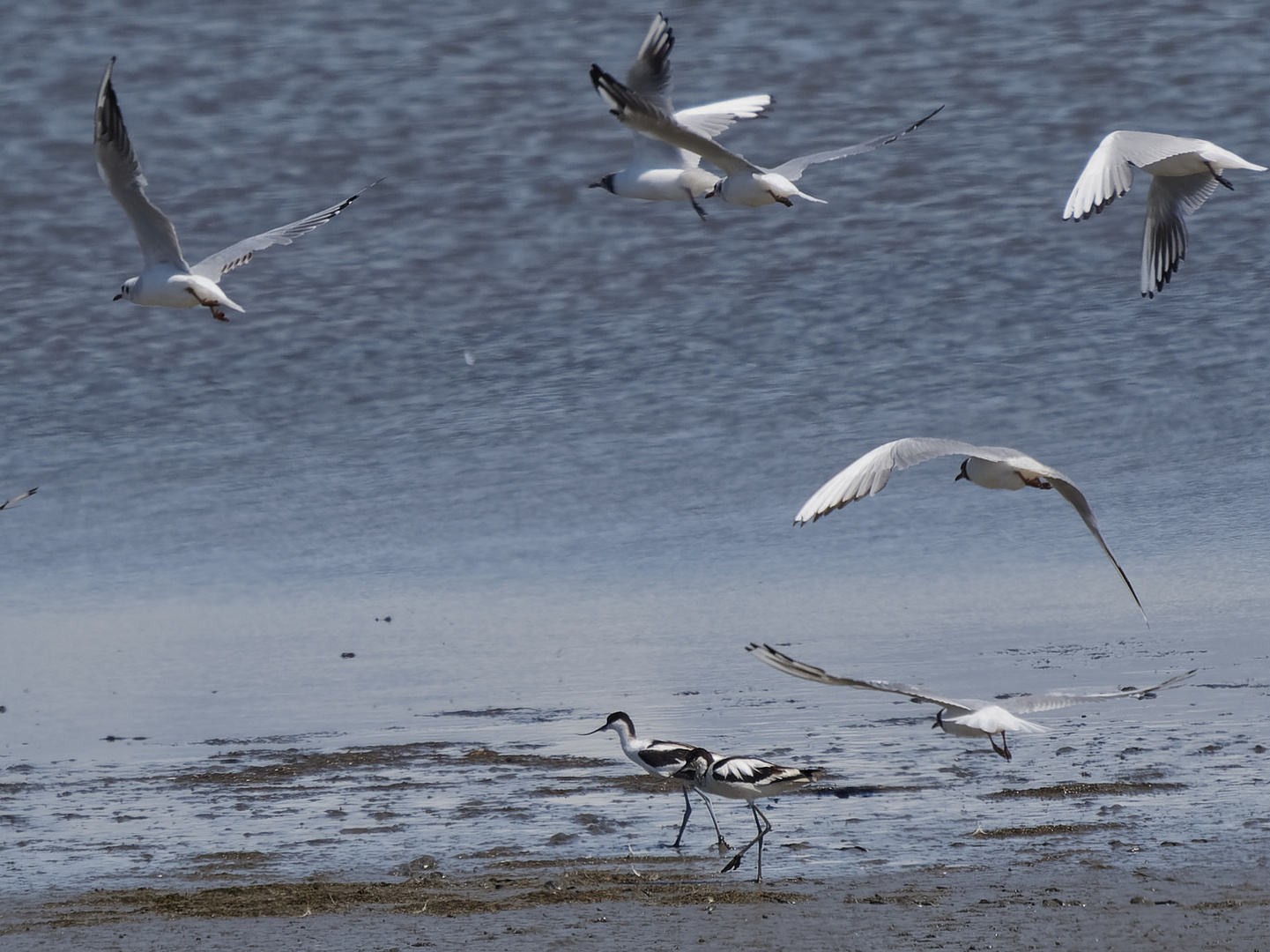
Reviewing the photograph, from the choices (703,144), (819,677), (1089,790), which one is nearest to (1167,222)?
(703,144)

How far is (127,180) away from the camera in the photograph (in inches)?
305

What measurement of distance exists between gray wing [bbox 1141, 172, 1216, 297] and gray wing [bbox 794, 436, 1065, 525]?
1.35 metres

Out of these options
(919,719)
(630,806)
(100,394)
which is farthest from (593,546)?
(100,394)

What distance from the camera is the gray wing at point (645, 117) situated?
671 centimetres

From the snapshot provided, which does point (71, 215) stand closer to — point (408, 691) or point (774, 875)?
point (408, 691)

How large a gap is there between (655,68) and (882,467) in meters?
2.64

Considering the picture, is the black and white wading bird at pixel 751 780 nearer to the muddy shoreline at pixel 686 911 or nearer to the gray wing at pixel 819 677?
the muddy shoreline at pixel 686 911

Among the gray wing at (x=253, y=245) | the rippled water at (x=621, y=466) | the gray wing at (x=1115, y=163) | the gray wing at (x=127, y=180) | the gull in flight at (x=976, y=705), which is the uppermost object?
the gray wing at (x=1115, y=163)

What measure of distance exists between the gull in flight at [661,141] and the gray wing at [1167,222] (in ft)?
Answer: 6.27

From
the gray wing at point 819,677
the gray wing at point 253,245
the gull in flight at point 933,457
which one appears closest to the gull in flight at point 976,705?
the gray wing at point 819,677

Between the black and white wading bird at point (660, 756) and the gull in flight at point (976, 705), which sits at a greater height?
the gull in flight at point (976, 705)

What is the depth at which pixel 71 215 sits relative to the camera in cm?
2017

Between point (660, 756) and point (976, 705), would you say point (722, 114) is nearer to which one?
point (660, 756)

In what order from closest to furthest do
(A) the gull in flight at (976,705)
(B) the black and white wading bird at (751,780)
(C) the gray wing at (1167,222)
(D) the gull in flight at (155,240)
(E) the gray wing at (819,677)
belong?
(E) the gray wing at (819,677), (A) the gull in flight at (976,705), (C) the gray wing at (1167,222), (D) the gull in flight at (155,240), (B) the black and white wading bird at (751,780)
